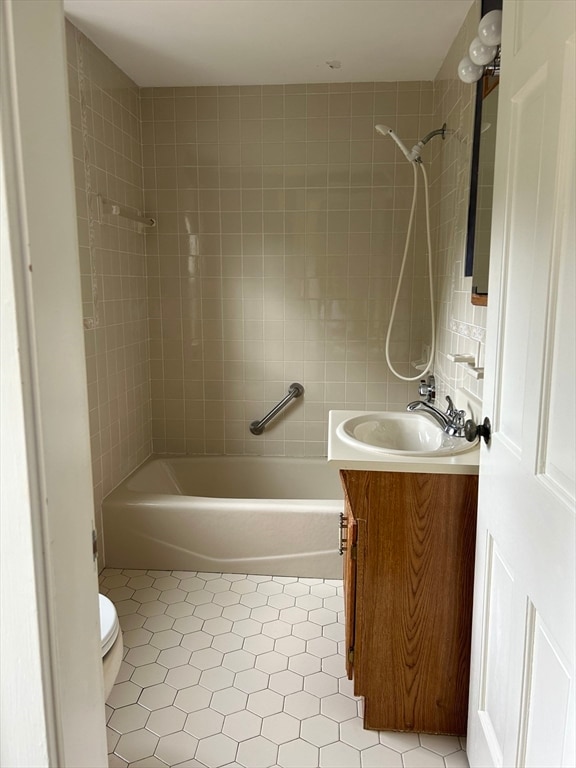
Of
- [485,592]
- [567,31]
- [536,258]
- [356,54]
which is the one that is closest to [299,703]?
[485,592]

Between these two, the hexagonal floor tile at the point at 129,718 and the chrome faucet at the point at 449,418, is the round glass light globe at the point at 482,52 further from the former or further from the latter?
the hexagonal floor tile at the point at 129,718

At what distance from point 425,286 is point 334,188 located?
76 centimetres

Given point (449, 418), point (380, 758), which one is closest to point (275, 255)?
point (449, 418)

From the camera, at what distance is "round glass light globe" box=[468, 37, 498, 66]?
1.76 metres

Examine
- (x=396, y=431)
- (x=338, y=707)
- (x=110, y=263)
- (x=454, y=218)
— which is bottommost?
(x=338, y=707)

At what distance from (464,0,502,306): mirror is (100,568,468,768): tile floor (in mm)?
1450

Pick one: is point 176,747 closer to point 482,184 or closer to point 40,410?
point 40,410

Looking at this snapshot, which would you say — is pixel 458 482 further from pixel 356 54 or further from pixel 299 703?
pixel 356 54

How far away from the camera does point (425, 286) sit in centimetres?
331

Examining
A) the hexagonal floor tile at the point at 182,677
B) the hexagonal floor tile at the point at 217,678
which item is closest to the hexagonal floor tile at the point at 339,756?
the hexagonal floor tile at the point at 217,678

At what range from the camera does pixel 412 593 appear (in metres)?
1.75

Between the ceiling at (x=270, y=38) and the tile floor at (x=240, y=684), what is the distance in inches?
98.5

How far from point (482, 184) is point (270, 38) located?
127 cm

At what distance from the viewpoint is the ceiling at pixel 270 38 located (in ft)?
7.62
